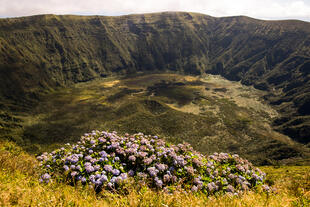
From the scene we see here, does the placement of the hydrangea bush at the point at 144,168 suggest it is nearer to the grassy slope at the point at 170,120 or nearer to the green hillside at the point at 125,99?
the grassy slope at the point at 170,120

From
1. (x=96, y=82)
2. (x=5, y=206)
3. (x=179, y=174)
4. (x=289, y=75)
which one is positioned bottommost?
(x=96, y=82)

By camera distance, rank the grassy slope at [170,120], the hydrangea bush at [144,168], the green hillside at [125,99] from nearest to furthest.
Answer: the hydrangea bush at [144,168] → the grassy slope at [170,120] → the green hillside at [125,99]

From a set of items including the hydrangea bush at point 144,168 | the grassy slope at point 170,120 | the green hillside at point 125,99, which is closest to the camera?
the hydrangea bush at point 144,168

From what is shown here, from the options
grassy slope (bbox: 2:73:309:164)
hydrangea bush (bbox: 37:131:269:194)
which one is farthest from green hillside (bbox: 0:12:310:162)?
hydrangea bush (bbox: 37:131:269:194)

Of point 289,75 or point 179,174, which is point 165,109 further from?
point 289,75

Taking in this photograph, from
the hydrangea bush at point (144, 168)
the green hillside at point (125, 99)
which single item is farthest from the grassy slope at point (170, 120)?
the hydrangea bush at point (144, 168)

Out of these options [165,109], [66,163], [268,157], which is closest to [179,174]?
[66,163]

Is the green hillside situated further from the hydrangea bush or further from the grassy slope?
the hydrangea bush

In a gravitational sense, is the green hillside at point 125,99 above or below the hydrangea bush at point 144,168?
below
